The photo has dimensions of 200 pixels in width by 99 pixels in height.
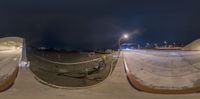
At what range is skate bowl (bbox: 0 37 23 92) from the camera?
13.0 metres

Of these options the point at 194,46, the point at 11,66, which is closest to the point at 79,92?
the point at 11,66

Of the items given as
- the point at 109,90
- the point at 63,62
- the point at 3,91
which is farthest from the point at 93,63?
the point at 3,91

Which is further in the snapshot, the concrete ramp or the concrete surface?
the concrete ramp

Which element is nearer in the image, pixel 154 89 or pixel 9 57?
pixel 154 89

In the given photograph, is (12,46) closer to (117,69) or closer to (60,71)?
(60,71)

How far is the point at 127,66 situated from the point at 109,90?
4.32 ft

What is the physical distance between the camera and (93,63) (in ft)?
49.2

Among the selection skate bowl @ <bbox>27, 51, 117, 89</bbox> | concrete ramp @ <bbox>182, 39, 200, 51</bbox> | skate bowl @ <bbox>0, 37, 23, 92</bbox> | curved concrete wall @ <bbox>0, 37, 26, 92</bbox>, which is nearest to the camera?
curved concrete wall @ <bbox>0, 37, 26, 92</bbox>

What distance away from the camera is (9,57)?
1357 centimetres

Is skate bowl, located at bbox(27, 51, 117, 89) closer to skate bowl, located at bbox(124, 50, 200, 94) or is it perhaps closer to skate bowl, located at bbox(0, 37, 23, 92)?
skate bowl, located at bbox(0, 37, 23, 92)

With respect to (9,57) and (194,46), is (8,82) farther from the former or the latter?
(194,46)

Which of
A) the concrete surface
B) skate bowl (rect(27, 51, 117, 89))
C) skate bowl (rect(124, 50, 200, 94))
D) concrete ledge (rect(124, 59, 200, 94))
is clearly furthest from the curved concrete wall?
concrete ledge (rect(124, 59, 200, 94))

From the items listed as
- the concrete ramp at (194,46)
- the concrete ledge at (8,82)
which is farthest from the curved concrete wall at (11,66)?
the concrete ramp at (194,46)

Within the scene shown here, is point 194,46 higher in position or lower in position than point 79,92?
higher
